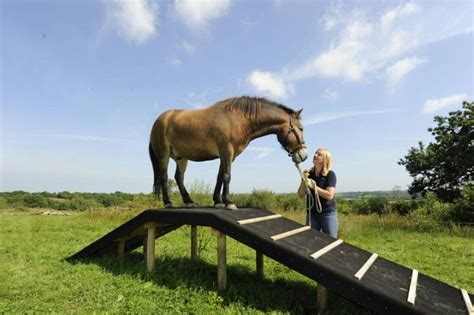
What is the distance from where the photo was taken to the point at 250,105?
5254 millimetres

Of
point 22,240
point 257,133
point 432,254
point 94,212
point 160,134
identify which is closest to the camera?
point 257,133

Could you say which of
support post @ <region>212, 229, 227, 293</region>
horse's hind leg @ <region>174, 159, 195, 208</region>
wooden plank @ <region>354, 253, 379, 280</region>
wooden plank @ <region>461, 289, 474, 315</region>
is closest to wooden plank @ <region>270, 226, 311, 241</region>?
support post @ <region>212, 229, 227, 293</region>

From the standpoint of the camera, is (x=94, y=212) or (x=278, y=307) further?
(x=94, y=212)

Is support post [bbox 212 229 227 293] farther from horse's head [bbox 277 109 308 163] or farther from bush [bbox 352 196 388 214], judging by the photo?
bush [bbox 352 196 388 214]

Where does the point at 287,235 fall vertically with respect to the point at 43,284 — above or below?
above

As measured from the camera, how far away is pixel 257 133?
5.20m

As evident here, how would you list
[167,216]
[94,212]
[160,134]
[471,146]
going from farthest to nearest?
[471,146], [94,212], [160,134], [167,216]

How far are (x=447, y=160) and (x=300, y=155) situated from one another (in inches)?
908

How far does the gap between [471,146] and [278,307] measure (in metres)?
24.3

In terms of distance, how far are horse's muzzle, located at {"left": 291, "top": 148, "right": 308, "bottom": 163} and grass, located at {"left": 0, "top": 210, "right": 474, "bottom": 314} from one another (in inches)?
76.4

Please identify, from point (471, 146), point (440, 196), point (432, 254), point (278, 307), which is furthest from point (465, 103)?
point (278, 307)

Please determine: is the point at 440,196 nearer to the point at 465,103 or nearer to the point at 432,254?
the point at 465,103

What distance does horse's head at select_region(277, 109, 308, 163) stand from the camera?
5102 mm

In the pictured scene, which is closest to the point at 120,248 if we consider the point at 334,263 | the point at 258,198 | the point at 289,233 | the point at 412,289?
the point at 289,233
